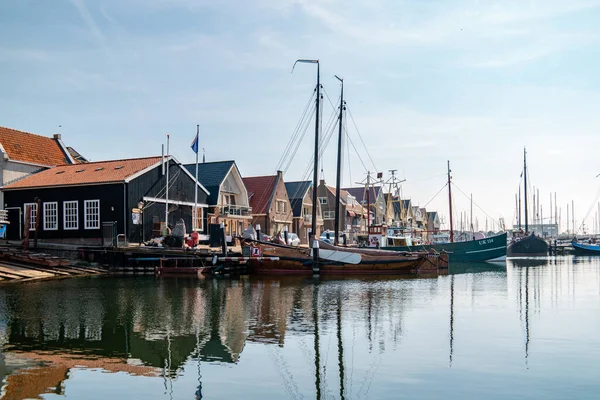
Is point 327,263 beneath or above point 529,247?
above

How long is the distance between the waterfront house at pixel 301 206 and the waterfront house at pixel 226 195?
12.6 meters

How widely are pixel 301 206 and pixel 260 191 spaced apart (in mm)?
→ 8174

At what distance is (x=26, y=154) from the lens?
1957 inches

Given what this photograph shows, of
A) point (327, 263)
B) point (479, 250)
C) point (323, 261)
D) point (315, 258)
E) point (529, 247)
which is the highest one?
point (315, 258)

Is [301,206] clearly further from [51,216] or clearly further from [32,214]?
[32,214]

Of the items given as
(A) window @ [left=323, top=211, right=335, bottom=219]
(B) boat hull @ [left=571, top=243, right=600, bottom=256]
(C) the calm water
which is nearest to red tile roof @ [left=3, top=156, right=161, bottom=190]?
(C) the calm water

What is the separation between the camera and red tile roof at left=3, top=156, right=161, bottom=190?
44.0 metres

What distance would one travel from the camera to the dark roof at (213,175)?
55.2m

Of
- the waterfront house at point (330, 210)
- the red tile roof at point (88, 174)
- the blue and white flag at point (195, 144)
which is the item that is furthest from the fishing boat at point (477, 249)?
the red tile roof at point (88, 174)

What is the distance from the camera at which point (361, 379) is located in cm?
1288

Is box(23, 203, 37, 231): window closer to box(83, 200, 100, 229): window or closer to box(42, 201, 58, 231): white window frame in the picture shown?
box(42, 201, 58, 231): white window frame

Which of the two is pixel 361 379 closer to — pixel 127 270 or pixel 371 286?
pixel 371 286

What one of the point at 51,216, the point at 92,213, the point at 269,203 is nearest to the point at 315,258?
the point at 92,213

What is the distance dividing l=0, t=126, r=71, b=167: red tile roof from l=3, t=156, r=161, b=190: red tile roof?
2.16 metres
